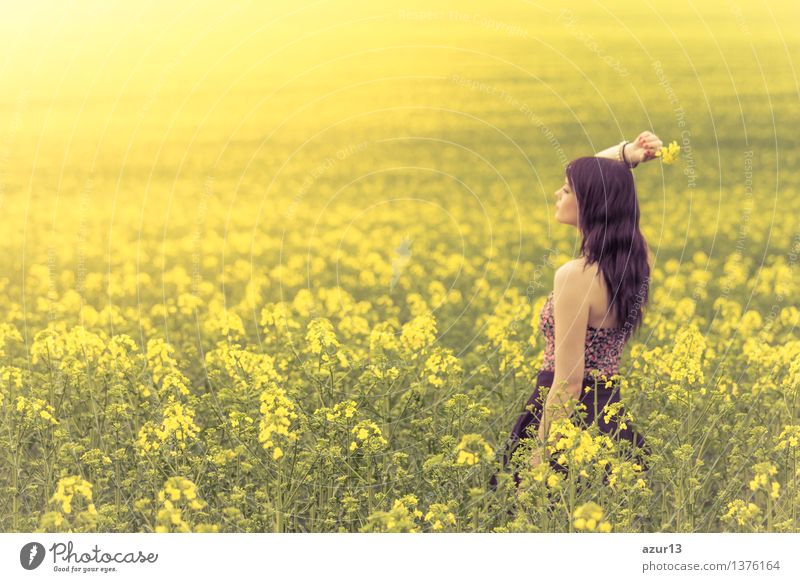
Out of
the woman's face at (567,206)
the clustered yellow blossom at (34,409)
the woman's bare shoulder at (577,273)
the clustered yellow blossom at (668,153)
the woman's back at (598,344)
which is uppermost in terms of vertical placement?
the clustered yellow blossom at (668,153)

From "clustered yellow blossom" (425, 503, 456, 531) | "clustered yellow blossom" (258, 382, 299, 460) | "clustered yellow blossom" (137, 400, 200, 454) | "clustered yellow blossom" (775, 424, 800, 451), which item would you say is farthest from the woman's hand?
"clustered yellow blossom" (137, 400, 200, 454)

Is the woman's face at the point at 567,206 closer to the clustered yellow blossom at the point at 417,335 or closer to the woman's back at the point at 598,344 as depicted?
the woman's back at the point at 598,344

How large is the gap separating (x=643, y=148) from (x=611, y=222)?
1.28 feet

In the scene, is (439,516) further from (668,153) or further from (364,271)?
(364,271)

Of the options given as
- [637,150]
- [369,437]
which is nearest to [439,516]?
[369,437]

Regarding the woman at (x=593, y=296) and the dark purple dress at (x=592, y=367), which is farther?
the dark purple dress at (x=592, y=367)

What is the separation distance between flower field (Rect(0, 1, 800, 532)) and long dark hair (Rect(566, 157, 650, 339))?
0.28 meters

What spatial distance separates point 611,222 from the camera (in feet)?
15.1

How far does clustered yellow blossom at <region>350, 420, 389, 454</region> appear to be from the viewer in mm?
4586

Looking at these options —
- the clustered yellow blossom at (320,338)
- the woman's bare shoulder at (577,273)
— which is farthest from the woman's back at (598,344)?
the clustered yellow blossom at (320,338)

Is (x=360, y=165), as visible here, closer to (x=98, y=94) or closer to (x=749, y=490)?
(x=98, y=94)

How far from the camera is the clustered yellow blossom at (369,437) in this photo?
4.59 metres
